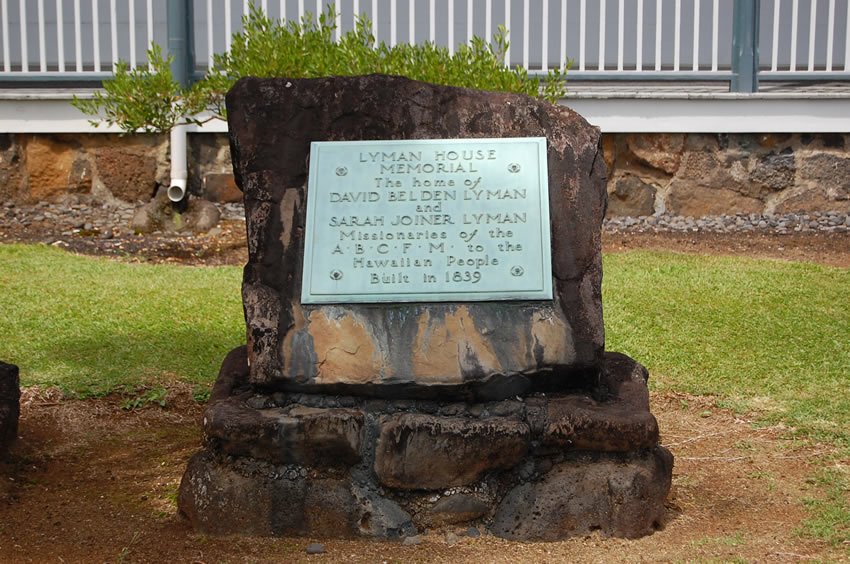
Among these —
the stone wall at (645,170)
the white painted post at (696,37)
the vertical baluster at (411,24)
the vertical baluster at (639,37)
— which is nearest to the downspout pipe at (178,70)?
the stone wall at (645,170)

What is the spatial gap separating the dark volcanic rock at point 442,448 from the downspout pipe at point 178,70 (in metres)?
6.04

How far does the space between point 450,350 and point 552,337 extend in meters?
0.37

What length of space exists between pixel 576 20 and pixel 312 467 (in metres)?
7.11

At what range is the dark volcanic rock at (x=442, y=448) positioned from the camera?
12.0 ft

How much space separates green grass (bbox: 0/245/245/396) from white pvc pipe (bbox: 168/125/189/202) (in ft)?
3.95

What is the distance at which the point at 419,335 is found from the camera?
3895mm

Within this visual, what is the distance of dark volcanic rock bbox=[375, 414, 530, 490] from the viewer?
3643 millimetres

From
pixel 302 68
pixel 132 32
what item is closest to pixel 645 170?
pixel 302 68

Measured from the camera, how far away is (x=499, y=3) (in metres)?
9.65

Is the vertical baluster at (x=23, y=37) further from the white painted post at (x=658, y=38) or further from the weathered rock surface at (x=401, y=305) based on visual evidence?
the weathered rock surface at (x=401, y=305)

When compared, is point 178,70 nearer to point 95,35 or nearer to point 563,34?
point 95,35

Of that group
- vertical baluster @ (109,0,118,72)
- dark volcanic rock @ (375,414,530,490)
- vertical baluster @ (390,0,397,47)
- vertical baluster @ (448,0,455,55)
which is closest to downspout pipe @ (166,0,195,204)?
vertical baluster @ (109,0,118,72)

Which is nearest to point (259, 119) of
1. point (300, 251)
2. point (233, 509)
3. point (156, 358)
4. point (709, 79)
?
point (300, 251)

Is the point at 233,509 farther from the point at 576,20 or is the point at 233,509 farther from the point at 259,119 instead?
the point at 576,20
